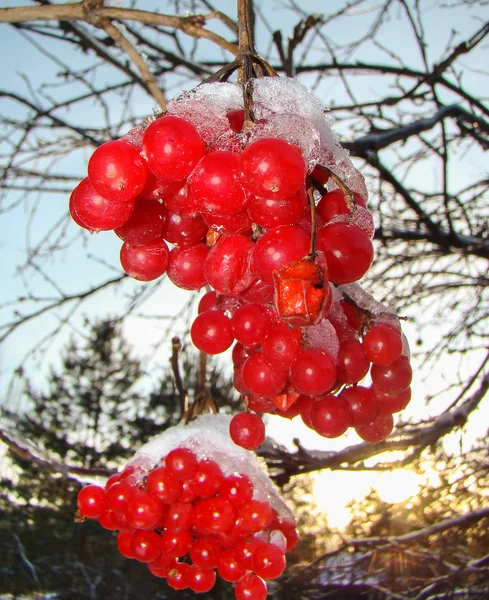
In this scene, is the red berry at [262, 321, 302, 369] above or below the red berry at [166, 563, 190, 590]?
above

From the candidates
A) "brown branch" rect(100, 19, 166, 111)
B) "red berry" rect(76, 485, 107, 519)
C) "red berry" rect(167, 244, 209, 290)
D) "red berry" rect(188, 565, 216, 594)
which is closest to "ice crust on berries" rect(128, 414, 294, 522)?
"red berry" rect(76, 485, 107, 519)

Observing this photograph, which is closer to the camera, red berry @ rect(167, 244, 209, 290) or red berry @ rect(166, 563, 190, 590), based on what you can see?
red berry @ rect(167, 244, 209, 290)

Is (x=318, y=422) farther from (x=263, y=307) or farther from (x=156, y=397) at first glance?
(x=156, y=397)

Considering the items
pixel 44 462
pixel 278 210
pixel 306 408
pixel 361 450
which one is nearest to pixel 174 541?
pixel 306 408

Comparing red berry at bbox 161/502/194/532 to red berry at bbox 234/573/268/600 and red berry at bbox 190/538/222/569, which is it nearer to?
red berry at bbox 190/538/222/569

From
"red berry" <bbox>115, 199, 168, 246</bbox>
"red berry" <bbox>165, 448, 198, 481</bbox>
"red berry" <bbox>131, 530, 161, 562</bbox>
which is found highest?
"red berry" <bbox>115, 199, 168, 246</bbox>

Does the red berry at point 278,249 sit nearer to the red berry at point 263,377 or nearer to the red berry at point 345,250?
the red berry at point 345,250

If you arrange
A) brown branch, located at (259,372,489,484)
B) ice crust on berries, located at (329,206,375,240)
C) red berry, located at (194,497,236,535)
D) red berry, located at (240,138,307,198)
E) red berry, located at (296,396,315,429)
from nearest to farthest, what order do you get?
red berry, located at (240,138,307,198) < ice crust on berries, located at (329,206,375,240) < red berry, located at (296,396,315,429) < red berry, located at (194,497,236,535) < brown branch, located at (259,372,489,484)

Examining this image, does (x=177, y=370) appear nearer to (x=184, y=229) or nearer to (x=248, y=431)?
(x=248, y=431)
